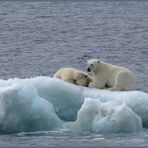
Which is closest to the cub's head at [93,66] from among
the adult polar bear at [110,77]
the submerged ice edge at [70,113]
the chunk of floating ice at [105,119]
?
the adult polar bear at [110,77]

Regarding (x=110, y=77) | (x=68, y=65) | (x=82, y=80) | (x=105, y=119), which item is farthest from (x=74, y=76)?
(x=68, y=65)

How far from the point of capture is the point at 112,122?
47.3ft

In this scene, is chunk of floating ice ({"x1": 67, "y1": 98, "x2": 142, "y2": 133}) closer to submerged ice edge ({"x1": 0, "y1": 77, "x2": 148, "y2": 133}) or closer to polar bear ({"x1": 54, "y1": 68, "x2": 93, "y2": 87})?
submerged ice edge ({"x1": 0, "y1": 77, "x2": 148, "y2": 133})

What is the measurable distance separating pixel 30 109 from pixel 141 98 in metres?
1.48

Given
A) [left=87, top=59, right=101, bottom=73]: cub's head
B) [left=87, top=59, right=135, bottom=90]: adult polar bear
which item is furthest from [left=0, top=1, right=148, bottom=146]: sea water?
[left=87, top=59, right=101, bottom=73]: cub's head

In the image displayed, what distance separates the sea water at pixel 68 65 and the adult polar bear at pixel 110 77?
31 centimetres

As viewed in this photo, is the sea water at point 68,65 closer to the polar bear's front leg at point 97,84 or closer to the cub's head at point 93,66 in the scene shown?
the polar bear's front leg at point 97,84

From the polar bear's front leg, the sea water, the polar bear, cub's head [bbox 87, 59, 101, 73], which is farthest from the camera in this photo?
cub's head [bbox 87, 59, 101, 73]

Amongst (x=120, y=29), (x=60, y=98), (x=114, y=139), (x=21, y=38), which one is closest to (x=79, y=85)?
(x=60, y=98)

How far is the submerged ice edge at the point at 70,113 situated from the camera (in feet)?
47.4

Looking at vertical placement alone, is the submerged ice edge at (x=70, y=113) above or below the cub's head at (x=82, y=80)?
below

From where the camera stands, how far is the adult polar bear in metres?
16.2

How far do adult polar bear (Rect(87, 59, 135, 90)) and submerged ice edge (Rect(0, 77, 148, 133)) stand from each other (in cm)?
108

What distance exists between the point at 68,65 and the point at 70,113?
23.8ft
